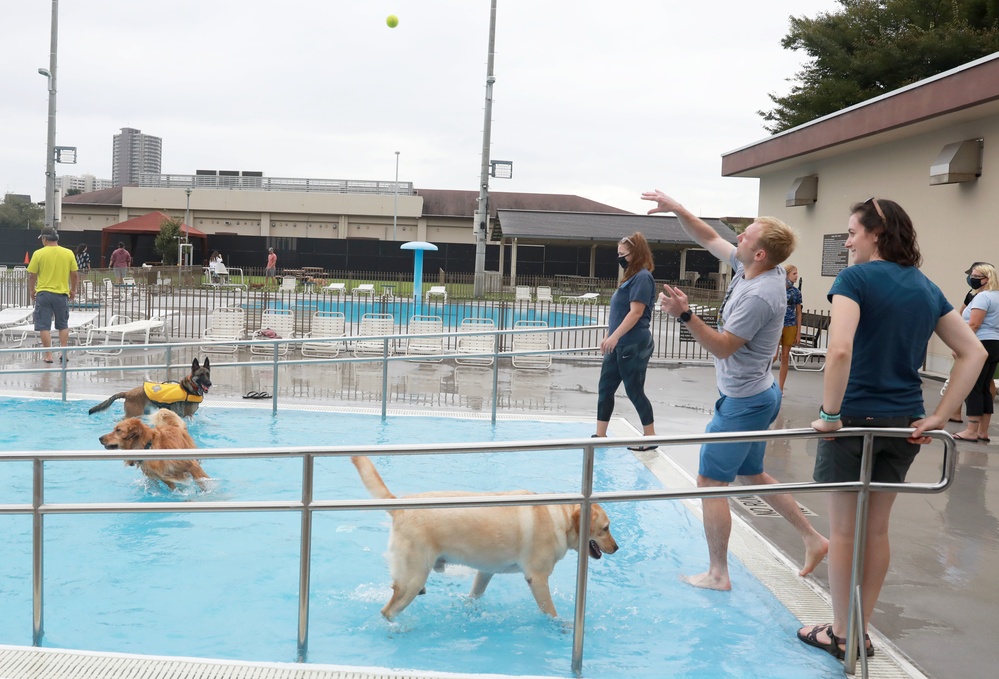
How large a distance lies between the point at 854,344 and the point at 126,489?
4.96 m

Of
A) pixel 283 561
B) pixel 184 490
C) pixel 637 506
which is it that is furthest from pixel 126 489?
pixel 637 506

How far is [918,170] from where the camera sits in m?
15.8

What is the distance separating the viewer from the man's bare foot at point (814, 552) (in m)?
4.68

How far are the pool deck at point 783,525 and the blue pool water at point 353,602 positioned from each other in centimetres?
40

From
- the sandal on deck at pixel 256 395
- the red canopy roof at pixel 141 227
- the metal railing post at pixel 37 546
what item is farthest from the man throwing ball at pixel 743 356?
the red canopy roof at pixel 141 227

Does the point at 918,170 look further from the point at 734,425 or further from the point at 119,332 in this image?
the point at 119,332

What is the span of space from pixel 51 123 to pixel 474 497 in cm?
2563

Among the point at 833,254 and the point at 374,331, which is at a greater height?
the point at 833,254

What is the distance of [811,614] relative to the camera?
4.19 meters

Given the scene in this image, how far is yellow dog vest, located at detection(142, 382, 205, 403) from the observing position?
302 inches

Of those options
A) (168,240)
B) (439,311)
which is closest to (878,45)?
(439,311)

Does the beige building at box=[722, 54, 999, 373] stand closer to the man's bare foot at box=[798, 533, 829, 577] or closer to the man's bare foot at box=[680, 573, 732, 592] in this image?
the man's bare foot at box=[798, 533, 829, 577]

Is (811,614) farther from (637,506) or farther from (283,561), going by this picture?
(283,561)

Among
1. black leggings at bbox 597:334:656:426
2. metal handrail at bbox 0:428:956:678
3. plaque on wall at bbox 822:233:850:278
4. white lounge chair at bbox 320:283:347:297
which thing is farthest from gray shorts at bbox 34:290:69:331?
plaque on wall at bbox 822:233:850:278
